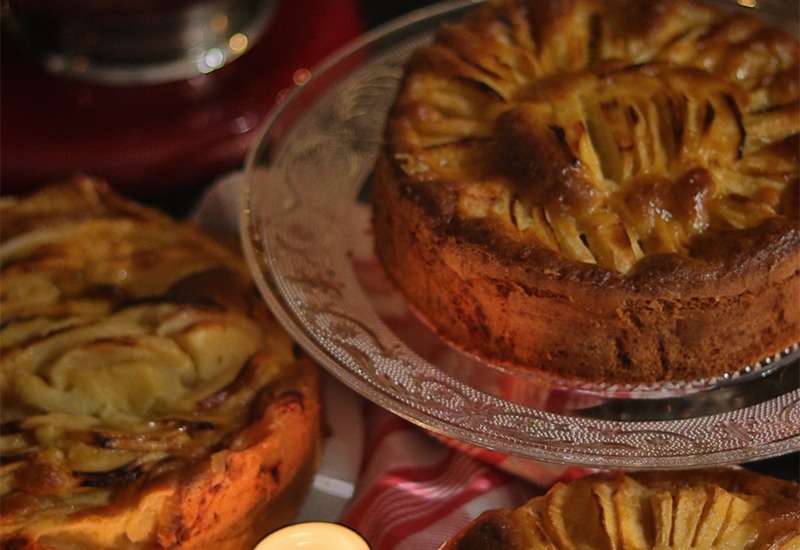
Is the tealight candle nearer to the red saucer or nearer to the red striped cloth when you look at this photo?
the red striped cloth

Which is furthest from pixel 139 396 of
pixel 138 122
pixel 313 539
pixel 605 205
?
pixel 138 122

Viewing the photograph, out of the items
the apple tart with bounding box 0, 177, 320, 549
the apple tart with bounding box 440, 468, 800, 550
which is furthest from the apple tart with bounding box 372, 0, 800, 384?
the apple tart with bounding box 0, 177, 320, 549

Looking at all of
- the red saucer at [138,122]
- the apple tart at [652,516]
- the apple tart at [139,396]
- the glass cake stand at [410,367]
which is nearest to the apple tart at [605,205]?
the glass cake stand at [410,367]

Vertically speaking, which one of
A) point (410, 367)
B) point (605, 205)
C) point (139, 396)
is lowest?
point (139, 396)

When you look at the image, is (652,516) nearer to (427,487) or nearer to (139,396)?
(427,487)

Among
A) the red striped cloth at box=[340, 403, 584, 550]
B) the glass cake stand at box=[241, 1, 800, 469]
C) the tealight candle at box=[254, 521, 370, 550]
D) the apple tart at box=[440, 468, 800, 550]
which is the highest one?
the glass cake stand at box=[241, 1, 800, 469]

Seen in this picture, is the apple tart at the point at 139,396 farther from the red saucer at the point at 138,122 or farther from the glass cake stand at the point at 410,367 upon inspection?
the red saucer at the point at 138,122

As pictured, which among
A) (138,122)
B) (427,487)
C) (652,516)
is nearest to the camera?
(652,516)
